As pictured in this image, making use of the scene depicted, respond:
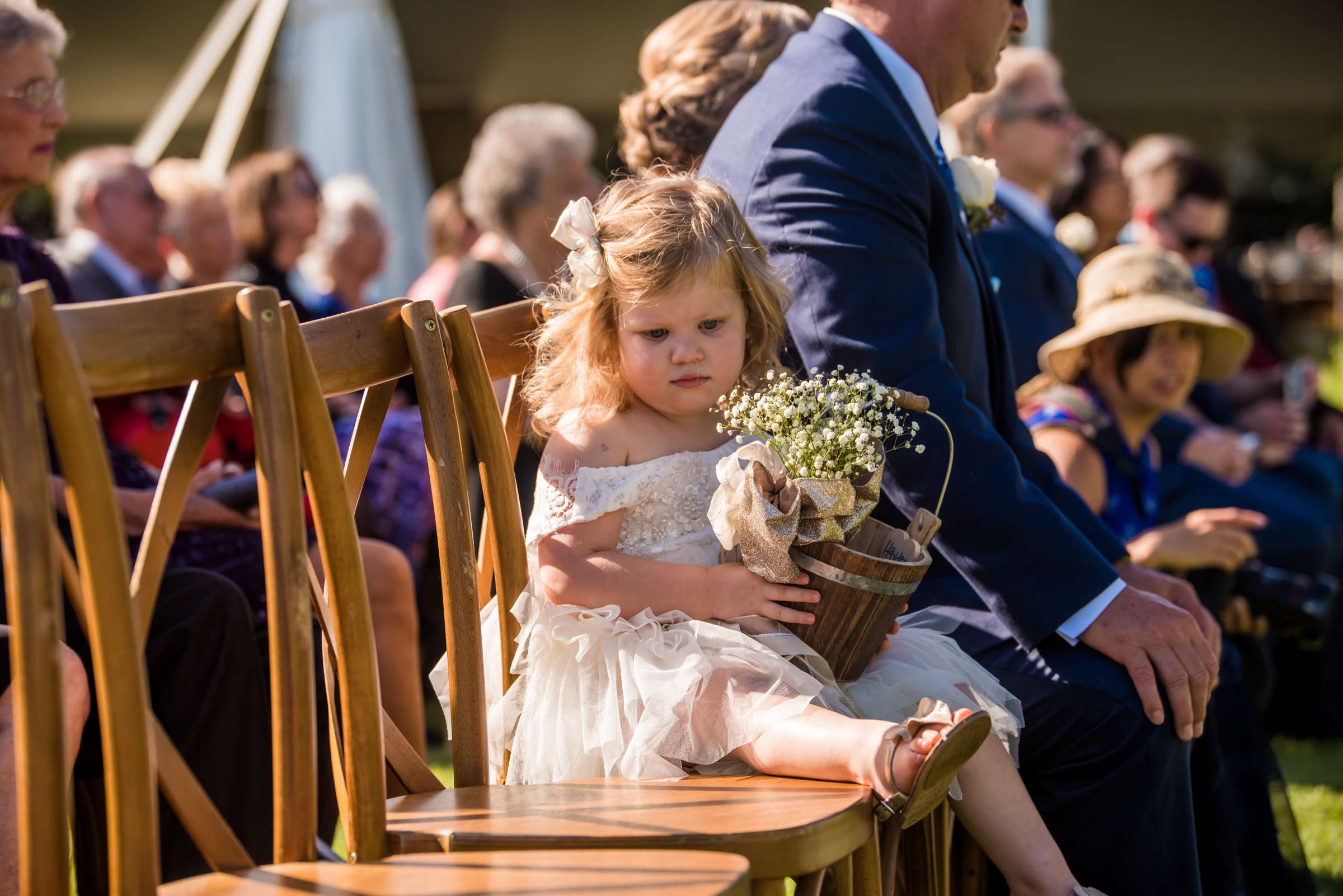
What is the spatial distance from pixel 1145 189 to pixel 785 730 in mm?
4469

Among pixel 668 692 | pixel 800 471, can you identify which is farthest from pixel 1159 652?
pixel 668 692

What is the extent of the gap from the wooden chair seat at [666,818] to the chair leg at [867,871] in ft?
0.25

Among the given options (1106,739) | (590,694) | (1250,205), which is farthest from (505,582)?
(1250,205)

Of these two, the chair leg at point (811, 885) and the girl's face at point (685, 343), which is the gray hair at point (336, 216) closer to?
the girl's face at point (685, 343)

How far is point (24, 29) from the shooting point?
2.63m

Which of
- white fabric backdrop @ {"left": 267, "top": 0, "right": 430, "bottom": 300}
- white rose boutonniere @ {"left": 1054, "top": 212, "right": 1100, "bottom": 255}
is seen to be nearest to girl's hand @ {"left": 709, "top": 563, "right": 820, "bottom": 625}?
white rose boutonniere @ {"left": 1054, "top": 212, "right": 1100, "bottom": 255}

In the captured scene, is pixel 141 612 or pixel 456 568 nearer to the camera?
pixel 141 612

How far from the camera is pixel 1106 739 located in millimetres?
2039

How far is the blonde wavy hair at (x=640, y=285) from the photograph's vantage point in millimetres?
2012

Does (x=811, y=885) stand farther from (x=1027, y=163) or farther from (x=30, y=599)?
(x=1027, y=163)

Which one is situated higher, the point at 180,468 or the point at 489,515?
the point at 180,468

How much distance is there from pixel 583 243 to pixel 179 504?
2.64 ft

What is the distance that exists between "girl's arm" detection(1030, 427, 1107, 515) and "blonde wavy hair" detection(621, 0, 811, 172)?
1.04 metres

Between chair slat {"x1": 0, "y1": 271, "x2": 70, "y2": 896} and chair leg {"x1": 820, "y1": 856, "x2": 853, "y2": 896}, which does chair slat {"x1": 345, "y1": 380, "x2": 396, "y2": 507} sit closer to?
chair slat {"x1": 0, "y1": 271, "x2": 70, "y2": 896}
